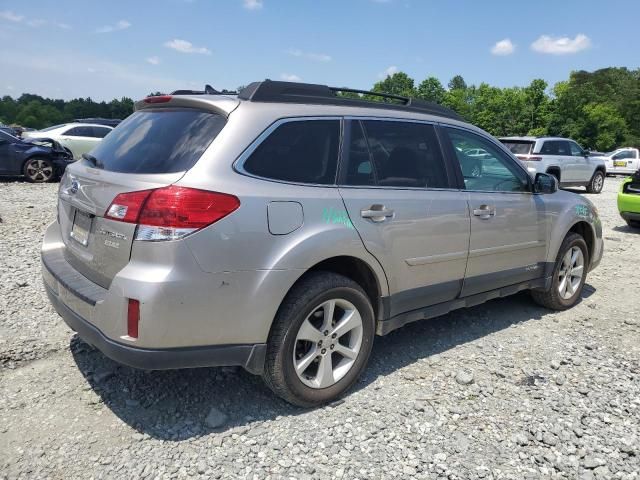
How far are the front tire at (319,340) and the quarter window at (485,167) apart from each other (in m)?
1.46

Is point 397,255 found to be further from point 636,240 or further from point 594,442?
point 636,240

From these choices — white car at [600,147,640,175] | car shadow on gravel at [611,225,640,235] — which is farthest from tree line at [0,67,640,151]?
car shadow on gravel at [611,225,640,235]

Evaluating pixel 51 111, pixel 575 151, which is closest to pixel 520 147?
pixel 575 151

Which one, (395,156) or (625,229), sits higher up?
(395,156)

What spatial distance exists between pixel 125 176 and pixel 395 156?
5.75ft

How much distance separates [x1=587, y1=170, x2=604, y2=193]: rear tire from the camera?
1723cm

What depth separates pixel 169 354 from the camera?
2578 millimetres

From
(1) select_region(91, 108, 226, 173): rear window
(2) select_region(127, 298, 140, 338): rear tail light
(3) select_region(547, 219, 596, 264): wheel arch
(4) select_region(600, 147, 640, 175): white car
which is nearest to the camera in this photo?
(2) select_region(127, 298, 140, 338): rear tail light

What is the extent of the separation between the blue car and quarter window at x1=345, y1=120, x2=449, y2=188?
11530 mm

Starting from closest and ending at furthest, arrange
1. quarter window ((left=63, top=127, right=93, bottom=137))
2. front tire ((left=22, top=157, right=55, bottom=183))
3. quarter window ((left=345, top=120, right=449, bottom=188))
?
quarter window ((left=345, top=120, right=449, bottom=188)), front tire ((left=22, top=157, right=55, bottom=183)), quarter window ((left=63, top=127, right=93, bottom=137))

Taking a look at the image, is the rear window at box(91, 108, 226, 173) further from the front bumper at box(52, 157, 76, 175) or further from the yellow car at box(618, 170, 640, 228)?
the front bumper at box(52, 157, 76, 175)

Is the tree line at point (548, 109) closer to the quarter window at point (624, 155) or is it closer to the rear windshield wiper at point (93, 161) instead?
the quarter window at point (624, 155)

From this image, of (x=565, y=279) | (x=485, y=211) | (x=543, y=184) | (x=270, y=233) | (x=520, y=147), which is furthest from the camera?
(x=520, y=147)

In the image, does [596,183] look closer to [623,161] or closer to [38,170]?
[623,161]
